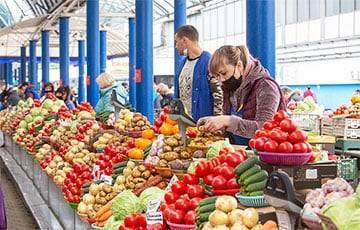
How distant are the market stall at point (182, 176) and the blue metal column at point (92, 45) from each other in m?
7.31

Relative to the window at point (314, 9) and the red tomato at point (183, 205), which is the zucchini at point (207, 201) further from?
the window at point (314, 9)

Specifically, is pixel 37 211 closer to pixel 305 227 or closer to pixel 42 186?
pixel 42 186

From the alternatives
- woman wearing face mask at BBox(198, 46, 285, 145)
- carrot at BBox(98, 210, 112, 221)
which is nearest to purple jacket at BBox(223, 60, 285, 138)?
woman wearing face mask at BBox(198, 46, 285, 145)

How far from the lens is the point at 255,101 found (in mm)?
3723

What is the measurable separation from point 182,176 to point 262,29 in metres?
2.60

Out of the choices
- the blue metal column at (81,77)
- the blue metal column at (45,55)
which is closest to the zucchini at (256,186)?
the blue metal column at (81,77)

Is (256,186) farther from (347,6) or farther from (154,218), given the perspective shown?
(347,6)

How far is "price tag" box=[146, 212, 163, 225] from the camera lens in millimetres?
3254

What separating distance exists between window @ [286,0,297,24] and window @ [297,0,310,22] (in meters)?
0.20

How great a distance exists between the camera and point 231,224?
2549 mm

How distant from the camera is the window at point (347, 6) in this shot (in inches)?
706

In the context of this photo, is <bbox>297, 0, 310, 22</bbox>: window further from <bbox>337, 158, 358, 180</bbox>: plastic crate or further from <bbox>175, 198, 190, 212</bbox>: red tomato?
<bbox>175, 198, 190, 212</bbox>: red tomato

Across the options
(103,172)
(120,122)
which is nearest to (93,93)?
(120,122)

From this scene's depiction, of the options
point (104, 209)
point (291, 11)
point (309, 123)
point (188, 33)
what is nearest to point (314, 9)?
point (291, 11)
